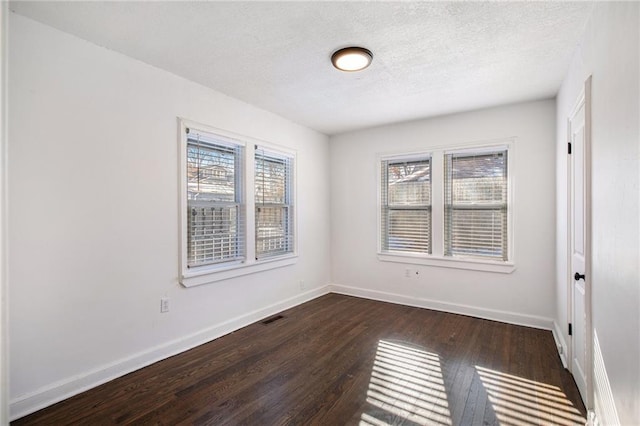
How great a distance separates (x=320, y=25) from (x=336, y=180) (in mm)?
3080

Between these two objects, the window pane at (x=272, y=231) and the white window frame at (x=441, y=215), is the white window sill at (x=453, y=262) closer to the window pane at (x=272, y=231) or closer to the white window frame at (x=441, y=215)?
the white window frame at (x=441, y=215)

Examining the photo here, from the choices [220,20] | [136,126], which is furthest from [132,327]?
[220,20]

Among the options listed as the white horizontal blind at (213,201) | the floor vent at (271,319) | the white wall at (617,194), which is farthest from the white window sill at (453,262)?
the white horizontal blind at (213,201)

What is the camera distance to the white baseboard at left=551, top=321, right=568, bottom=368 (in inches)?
106

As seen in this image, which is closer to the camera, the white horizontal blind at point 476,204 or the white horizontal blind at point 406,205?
the white horizontal blind at point 476,204

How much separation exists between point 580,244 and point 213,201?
3272mm

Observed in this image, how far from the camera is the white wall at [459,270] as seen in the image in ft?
11.6

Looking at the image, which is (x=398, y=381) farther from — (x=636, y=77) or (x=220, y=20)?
(x=220, y=20)

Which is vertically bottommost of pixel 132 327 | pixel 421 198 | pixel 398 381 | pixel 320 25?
pixel 398 381

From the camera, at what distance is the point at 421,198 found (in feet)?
14.4

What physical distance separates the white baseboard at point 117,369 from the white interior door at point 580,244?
307 centimetres

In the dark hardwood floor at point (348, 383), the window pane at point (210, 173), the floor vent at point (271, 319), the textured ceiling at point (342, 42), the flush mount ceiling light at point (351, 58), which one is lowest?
the dark hardwood floor at point (348, 383)

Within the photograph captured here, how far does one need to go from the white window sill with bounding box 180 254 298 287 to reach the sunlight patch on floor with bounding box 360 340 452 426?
1687 mm

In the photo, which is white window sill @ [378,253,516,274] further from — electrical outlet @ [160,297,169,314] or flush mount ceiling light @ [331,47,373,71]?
electrical outlet @ [160,297,169,314]
